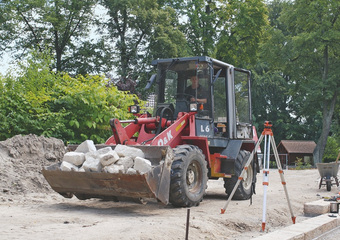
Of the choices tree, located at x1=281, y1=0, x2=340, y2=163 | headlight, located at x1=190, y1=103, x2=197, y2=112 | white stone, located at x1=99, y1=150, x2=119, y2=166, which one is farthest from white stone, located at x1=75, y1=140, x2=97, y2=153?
tree, located at x1=281, y1=0, x2=340, y2=163

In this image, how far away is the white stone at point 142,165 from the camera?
8250 mm

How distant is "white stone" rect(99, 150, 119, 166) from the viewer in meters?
8.44

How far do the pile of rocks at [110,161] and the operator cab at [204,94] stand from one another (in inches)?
87.1

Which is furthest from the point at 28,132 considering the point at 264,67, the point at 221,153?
the point at 264,67

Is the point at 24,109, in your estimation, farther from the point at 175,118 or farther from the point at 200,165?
the point at 200,165

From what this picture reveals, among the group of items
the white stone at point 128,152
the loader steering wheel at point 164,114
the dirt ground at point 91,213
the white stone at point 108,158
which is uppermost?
the loader steering wheel at point 164,114

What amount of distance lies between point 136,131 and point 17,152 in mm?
3586

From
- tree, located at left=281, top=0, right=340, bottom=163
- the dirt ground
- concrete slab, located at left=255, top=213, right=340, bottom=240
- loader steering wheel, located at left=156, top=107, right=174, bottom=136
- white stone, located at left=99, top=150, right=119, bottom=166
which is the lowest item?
concrete slab, located at left=255, top=213, right=340, bottom=240

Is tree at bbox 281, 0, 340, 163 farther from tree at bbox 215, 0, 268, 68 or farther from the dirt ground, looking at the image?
the dirt ground

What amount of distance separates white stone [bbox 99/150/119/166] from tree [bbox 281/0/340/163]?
31801mm

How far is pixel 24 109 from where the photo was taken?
46.0 feet

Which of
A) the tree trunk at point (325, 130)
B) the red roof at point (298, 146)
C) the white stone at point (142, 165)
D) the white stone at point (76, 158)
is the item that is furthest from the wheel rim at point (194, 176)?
the red roof at point (298, 146)

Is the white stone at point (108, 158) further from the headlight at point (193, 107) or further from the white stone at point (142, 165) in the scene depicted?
the headlight at point (193, 107)

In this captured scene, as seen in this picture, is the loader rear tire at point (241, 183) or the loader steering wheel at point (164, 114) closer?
the loader steering wheel at point (164, 114)
